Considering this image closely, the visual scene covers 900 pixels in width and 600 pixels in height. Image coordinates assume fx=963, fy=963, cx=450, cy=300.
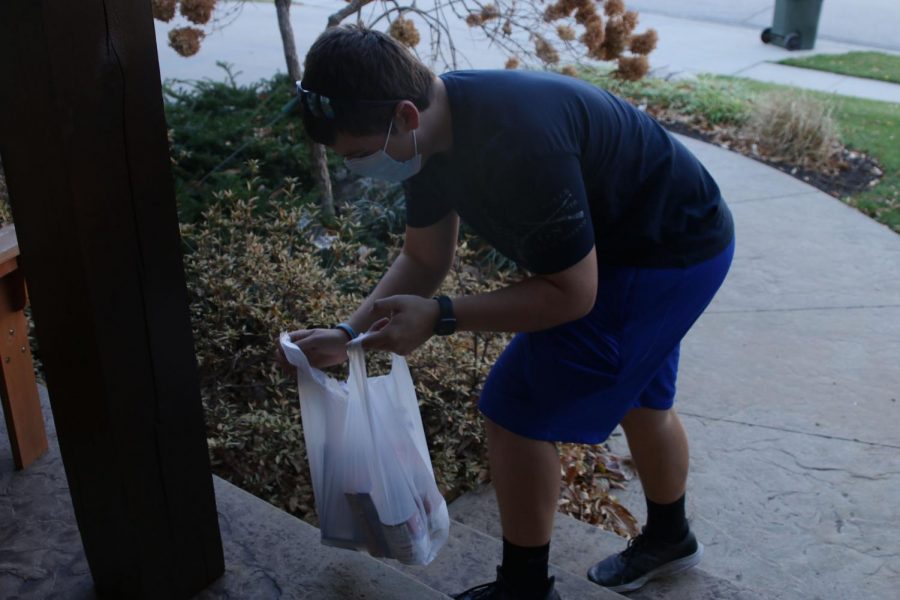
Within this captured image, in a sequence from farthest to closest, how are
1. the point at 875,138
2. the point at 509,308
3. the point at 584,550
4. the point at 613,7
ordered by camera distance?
the point at 875,138, the point at 613,7, the point at 584,550, the point at 509,308

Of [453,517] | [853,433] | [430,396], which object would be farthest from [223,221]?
[853,433]

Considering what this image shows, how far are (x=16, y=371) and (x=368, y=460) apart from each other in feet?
4.00

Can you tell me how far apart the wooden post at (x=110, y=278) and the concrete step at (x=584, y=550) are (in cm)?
108

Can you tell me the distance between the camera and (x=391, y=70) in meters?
1.84

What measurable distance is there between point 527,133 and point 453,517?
169 centimetres

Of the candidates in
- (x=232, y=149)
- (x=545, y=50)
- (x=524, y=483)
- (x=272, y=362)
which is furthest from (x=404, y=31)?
(x=524, y=483)

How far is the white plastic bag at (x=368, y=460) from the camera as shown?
85.3 inches

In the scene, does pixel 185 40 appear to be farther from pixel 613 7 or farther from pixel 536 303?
pixel 536 303

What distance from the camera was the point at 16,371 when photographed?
2.76 metres

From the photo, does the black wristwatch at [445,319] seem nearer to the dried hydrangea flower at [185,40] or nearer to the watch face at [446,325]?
the watch face at [446,325]

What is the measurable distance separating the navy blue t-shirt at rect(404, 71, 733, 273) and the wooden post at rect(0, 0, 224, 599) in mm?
Result: 610

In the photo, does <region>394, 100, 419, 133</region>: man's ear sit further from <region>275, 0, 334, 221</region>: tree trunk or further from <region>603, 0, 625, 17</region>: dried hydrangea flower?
<region>275, 0, 334, 221</region>: tree trunk

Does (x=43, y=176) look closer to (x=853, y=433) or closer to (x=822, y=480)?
(x=822, y=480)

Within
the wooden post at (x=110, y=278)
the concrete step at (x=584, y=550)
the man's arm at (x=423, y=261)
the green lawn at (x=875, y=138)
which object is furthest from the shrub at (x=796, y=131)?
the wooden post at (x=110, y=278)
